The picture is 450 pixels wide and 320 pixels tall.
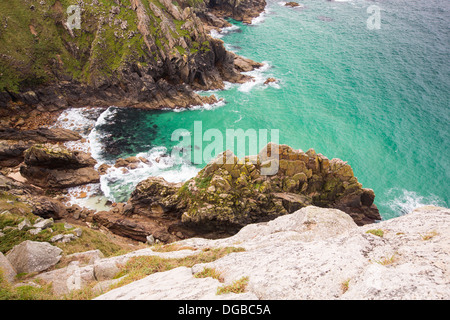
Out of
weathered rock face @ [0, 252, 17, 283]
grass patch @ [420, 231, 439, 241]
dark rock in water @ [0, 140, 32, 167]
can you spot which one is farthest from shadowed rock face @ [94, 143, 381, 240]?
dark rock in water @ [0, 140, 32, 167]

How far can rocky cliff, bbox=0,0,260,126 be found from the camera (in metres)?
48.4

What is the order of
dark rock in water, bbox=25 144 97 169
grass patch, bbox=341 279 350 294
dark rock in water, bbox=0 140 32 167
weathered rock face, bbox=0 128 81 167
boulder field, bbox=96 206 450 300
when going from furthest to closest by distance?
weathered rock face, bbox=0 128 81 167 → dark rock in water, bbox=0 140 32 167 → dark rock in water, bbox=25 144 97 169 → grass patch, bbox=341 279 350 294 → boulder field, bbox=96 206 450 300

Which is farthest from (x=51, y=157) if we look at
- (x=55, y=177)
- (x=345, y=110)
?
(x=345, y=110)

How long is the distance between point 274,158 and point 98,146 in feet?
110

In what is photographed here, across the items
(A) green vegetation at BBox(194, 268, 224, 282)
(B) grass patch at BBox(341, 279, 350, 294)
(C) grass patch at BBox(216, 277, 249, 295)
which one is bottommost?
(A) green vegetation at BBox(194, 268, 224, 282)

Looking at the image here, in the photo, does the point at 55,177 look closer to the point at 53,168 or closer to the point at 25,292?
the point at 53,168

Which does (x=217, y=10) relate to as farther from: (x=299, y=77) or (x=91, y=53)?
(x=91, y=53)

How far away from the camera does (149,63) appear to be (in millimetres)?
52969

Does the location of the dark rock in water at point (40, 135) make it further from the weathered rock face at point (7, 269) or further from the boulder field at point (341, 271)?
the boulder field at point (341, 271)

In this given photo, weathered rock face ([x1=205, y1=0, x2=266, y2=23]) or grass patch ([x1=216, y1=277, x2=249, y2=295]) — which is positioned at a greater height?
weathered rock face ([x1=205, y1=0, x2=266, y2=23])

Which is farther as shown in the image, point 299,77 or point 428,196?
point 299,77

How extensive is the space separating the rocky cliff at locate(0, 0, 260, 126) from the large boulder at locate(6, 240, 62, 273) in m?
41.4

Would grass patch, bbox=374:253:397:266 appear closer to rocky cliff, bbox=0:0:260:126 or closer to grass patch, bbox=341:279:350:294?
grass patch, bbox=341:279:350:294
